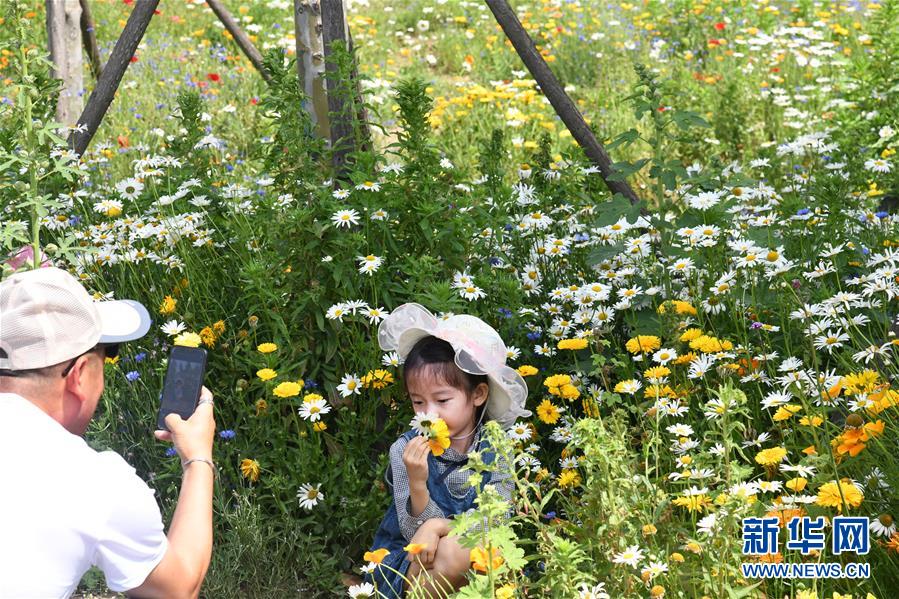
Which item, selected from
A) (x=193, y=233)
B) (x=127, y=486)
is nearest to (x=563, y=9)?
(x=193, y=233)

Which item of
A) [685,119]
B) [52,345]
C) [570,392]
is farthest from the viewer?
[685,119]

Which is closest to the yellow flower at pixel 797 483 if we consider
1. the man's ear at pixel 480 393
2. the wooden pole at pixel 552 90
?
the man's ear at pixel 480 393

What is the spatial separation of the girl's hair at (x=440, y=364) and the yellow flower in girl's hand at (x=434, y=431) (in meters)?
0.22

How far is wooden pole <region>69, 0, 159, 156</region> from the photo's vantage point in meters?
4.72

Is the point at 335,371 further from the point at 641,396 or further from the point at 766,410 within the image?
the point at 766,410

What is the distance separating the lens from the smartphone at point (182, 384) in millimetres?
2400

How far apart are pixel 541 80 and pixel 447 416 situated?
1631 mm

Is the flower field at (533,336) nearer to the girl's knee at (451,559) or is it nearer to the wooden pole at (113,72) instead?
the girl's knee at (451,559)

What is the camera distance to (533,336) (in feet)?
11.7

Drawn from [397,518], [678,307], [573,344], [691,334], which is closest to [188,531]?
[397,518]

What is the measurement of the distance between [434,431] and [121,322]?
0.84 m

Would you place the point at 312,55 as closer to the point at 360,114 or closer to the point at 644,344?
the point at 360,114

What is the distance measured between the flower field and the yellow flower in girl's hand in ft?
0.72

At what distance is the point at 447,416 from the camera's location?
3105 millimetres
